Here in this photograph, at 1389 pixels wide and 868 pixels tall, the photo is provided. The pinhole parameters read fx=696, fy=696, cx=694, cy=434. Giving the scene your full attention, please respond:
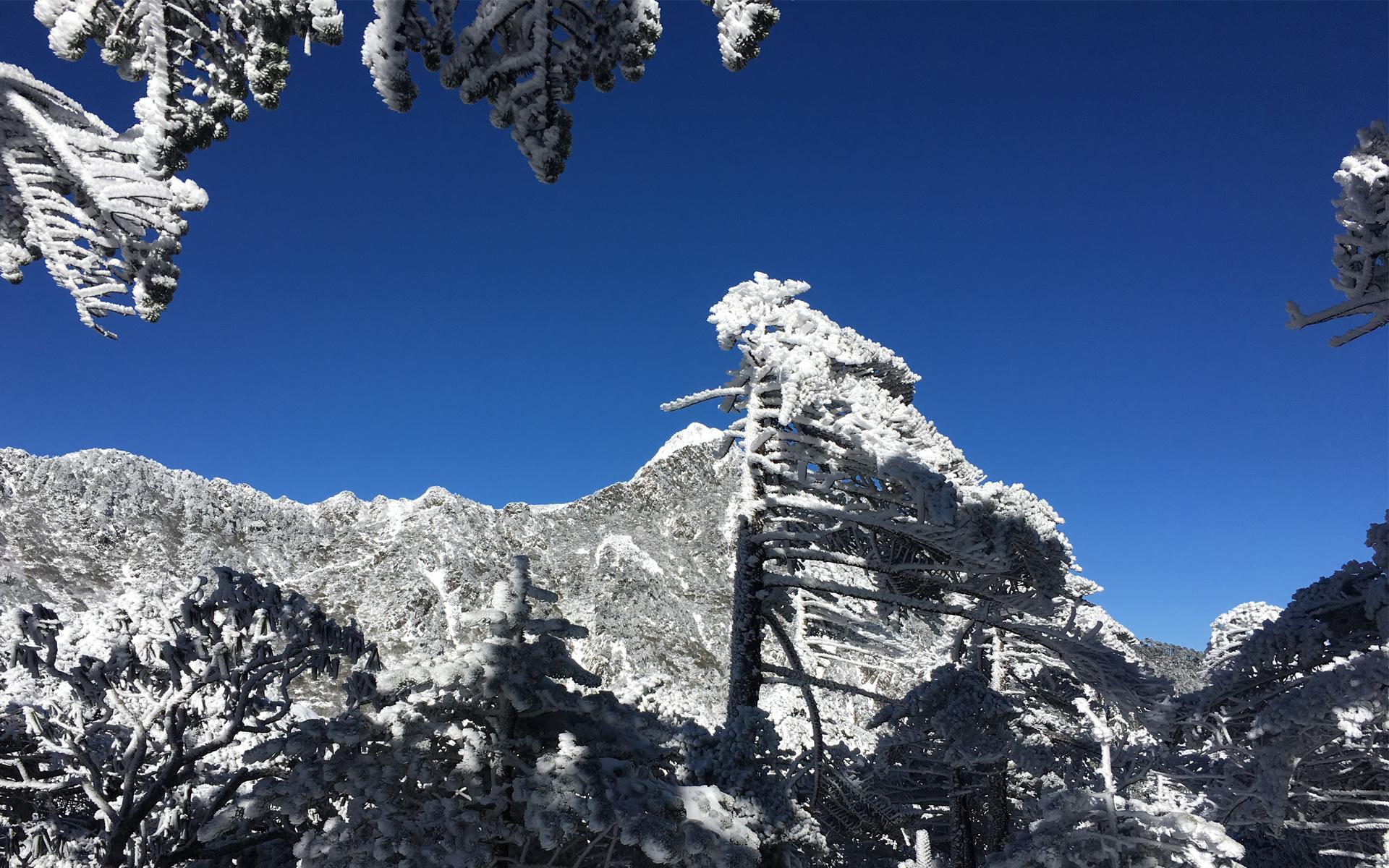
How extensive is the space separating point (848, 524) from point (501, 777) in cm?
429

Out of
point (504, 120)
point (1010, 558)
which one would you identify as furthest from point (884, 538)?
point (504, 120)

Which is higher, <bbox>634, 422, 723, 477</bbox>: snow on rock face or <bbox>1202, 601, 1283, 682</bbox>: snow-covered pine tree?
<bbox>634, 422, 723, 477</bbox>: snow on rock face

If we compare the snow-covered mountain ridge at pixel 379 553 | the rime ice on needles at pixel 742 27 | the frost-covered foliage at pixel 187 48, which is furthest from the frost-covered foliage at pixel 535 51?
the snow-covered mountain ridge at pixel 379 553

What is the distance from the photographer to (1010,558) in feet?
20.6

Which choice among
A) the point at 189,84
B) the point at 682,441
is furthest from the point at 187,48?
the point at 682,441

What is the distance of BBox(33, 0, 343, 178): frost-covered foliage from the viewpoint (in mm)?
2084

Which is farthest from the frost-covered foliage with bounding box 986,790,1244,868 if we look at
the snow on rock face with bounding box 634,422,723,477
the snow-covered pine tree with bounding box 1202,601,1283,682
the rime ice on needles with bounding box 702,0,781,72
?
the snow on rock face with bounding box 634,422,723,477

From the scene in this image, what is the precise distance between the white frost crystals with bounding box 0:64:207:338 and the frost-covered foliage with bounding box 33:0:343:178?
0.18m

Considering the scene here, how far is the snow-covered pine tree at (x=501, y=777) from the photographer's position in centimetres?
364

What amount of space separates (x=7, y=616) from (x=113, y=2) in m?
5.82

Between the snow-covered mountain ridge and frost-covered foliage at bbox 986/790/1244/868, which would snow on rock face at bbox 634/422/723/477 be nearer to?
the snow-covered mountain ridge

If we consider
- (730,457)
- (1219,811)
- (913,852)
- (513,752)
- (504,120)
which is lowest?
Result: (913,852)

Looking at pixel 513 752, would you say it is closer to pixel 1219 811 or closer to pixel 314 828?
pixel 314 828

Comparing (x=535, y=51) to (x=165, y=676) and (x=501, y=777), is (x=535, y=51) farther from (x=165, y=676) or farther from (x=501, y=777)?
(x=165, y=676)
